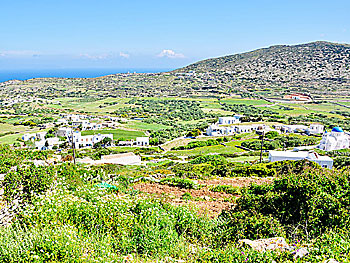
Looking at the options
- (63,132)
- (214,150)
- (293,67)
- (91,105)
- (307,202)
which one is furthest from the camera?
(293,67)

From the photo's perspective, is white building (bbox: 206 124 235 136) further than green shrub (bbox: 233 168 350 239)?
Yes

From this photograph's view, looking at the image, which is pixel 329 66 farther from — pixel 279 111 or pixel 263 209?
pixel 263 209

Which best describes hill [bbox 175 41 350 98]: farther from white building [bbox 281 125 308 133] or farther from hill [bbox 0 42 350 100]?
white building [bbox 281 125 308 133]

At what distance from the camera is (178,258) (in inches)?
189

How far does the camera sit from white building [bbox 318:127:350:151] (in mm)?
35438

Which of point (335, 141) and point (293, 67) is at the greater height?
point (293, 67)

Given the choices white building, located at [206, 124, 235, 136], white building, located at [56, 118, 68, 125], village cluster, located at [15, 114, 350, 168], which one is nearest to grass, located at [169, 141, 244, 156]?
village cluster, located at [15, 114, 350, 168]

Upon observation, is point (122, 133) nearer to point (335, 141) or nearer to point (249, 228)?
point (335, 141)

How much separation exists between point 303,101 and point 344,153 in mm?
55355

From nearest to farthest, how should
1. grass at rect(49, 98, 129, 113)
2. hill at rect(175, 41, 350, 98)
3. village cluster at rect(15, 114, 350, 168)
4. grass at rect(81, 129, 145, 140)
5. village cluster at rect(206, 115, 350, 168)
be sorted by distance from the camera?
village cluster at rect(206, 115, 350, 168) < village cluster at rect(15, 114, 350, 168) < grass at rect(81, 129, 145, 140) < grass at rect(49, 98, 129, 113) < hill at rect(175, 41, 350, 98)

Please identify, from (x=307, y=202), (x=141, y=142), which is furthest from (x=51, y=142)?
(x=307, y=202)

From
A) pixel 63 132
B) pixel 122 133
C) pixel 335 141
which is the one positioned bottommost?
A: pixel 122 133

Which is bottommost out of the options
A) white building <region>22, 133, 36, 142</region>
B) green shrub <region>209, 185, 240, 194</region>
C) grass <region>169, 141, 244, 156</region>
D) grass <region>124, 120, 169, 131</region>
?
grass <region>169, 141, 244, 156</region>

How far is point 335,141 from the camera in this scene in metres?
35.6
